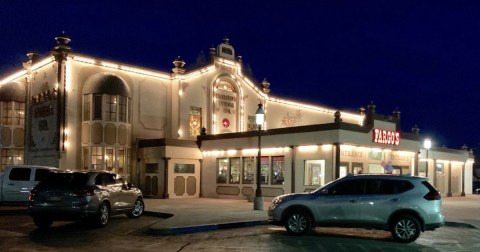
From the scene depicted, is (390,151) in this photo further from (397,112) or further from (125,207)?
(125,207)

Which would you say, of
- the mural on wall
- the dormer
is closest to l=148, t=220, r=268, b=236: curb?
the dormer

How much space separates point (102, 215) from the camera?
51.3ft

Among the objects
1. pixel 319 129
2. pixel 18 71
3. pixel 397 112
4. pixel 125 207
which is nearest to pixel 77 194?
pixel 125 207

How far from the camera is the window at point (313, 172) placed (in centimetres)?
2698

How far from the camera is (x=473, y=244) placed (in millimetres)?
13594

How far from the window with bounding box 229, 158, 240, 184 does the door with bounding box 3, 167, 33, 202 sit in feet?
42.5

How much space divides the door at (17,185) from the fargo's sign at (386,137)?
16984 mm

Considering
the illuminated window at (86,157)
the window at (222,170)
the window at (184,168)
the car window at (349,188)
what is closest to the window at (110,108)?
the illuminated window at (86,157)

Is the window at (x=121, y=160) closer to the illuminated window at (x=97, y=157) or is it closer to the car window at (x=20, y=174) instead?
the illuminated window at (x=97, y=157)

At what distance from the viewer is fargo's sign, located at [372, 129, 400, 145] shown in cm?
2777

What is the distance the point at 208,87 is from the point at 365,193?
23217 mm

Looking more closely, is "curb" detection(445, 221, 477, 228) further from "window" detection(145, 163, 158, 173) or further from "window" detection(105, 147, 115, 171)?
"window" detection(105, 147, 115, 171)

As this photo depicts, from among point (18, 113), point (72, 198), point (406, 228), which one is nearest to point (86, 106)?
point (18, 113)

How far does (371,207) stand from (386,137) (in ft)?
50.9
